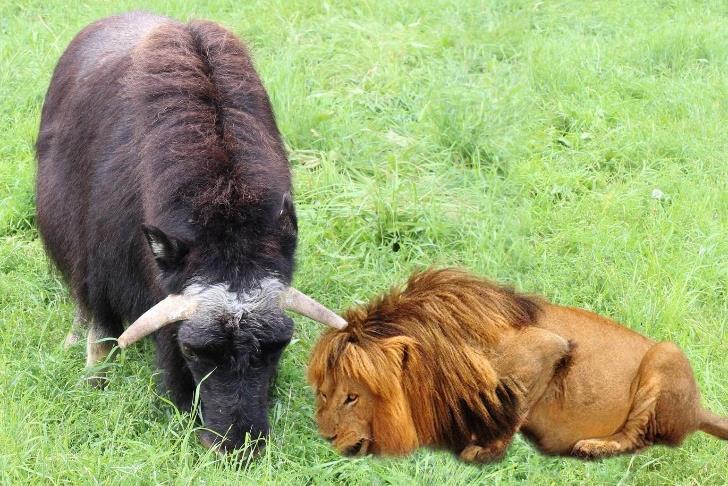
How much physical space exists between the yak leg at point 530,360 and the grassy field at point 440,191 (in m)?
0.63

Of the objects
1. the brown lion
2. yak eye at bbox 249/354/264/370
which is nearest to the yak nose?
yak eye at bbox 249/354/264/370

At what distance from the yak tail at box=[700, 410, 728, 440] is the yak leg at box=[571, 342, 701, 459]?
0.07m

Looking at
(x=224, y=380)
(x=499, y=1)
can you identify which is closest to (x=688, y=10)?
(x=499, y=1)

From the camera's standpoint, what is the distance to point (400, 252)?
6.02m

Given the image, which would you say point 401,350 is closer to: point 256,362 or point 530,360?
point 530,360

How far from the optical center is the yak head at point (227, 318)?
4137 mm

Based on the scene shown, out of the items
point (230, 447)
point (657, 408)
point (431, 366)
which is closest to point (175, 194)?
point (230, 447)

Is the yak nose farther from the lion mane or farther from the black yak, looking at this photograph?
the lion mane

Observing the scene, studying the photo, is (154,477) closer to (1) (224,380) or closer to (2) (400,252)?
(1) (224,380)

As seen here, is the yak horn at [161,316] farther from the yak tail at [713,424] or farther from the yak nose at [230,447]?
the yak tail at [713,424]

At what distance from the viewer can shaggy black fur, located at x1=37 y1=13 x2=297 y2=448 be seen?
13.8ft

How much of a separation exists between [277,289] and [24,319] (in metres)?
2.09

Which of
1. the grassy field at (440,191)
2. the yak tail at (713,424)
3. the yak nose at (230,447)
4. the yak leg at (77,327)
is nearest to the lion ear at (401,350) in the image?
the grassy field at (440,191)

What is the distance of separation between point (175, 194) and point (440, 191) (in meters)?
2.65
